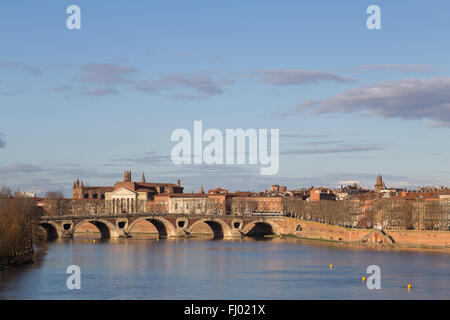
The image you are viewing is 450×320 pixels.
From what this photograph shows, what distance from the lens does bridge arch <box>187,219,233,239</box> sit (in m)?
105

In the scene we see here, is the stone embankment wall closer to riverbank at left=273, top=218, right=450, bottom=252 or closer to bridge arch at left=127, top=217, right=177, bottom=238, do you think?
riverbank at left=273, top=218, right=450, bottom=252

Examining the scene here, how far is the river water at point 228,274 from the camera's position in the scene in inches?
1769

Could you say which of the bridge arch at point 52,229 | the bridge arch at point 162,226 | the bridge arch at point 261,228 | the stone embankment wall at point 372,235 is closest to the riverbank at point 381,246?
the stone embankment wall at point 372,235

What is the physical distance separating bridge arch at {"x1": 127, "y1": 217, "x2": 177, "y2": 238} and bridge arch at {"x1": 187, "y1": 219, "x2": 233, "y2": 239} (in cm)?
226

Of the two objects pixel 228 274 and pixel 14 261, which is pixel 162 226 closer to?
pixel 228 274

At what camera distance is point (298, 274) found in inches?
2144

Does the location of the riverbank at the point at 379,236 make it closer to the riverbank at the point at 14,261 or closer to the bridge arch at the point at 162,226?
the bridge arch at the point at 162,226

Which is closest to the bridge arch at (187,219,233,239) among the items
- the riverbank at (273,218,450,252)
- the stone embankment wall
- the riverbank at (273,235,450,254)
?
the stone embankment wall

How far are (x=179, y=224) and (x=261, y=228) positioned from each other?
11.8 meters

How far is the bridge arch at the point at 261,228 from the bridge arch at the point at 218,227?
206 cm
